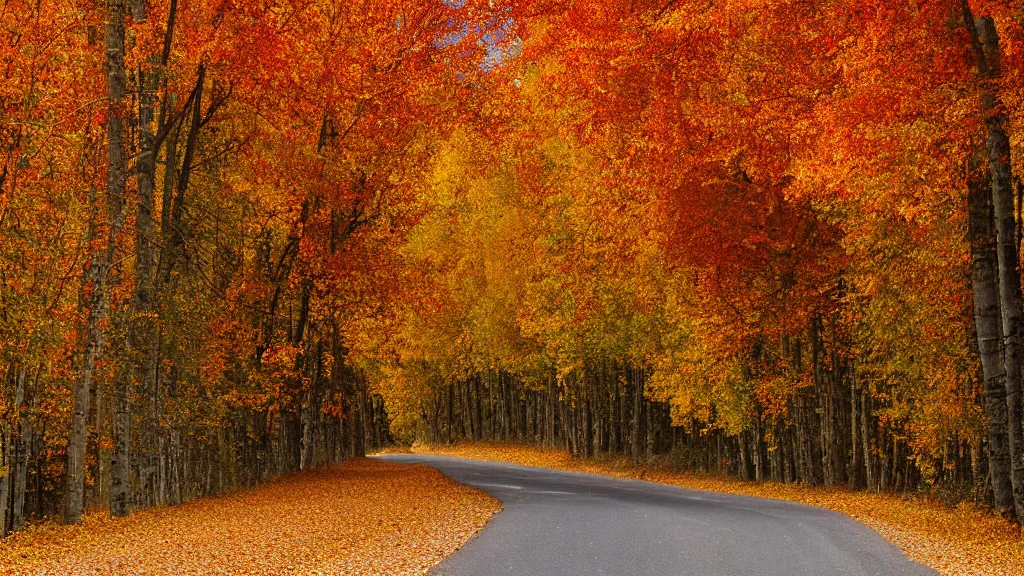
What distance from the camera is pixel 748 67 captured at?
24.2m

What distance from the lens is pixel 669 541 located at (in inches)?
528

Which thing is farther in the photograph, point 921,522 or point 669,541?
point 921,522

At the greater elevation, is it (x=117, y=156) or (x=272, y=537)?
(x=117, y=156)

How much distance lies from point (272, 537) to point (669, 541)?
5.67m

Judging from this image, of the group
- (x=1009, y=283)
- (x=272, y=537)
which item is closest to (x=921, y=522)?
(x=1009, y=283)

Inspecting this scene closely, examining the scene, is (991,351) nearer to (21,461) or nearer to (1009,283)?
(1009,283)

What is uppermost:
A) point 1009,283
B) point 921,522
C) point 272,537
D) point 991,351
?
point 1009,283

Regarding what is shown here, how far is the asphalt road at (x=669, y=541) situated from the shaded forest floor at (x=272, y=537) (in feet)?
2.24

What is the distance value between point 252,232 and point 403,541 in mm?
17066

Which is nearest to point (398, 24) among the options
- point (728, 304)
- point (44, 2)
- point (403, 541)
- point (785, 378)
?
point (44, 2)

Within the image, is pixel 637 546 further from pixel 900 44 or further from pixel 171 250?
pixel 171 250

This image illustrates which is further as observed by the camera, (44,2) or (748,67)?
(748,67)

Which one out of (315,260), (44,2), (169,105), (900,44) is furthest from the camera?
(315,260)

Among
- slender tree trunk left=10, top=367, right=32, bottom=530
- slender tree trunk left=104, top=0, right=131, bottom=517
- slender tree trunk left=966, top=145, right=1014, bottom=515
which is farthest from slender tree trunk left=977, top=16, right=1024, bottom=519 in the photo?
slender tree trunk left=10, top=367, right=32, bottom=530
